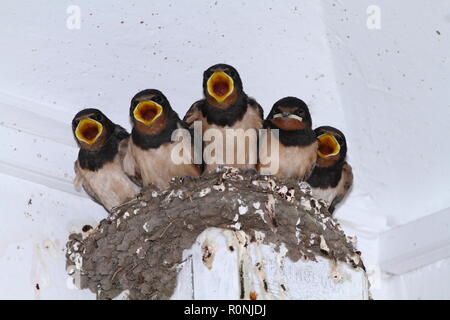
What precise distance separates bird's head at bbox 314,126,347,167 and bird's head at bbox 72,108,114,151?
0.97 m

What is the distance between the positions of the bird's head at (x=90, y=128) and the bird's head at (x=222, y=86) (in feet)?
1.58

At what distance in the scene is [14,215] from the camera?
4.23 meters

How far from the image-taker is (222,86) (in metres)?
4.19

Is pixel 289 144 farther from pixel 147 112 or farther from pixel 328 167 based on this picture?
pixel 147 112

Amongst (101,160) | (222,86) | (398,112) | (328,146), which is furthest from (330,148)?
(101,160)

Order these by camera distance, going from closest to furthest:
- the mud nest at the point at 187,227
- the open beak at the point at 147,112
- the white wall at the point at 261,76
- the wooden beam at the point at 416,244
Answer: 1. the mud nest at the point at 187,227
2. the open beak at the point at 147,112
3. the white wall at the point at 261,76
4. the wooden beam at the point at 416,244

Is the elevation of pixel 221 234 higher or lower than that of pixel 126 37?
lower

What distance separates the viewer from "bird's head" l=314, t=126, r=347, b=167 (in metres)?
4.46

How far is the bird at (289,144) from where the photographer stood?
4.24 meters

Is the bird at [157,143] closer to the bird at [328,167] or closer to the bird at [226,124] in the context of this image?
the bird at [226,124]

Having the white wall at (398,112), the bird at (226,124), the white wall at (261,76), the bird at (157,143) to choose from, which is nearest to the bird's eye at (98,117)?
the bird at (157,143)
